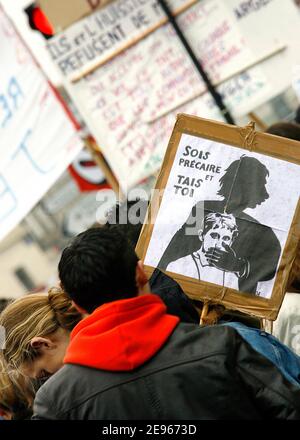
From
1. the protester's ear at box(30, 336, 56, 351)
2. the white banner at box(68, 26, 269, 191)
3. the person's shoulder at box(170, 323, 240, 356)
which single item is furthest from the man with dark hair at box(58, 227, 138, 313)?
the white banner at box(68, 26, 269, 191)

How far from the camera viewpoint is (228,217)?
2.33 meters

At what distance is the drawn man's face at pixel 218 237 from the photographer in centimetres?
231

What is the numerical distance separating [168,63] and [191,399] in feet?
12.0

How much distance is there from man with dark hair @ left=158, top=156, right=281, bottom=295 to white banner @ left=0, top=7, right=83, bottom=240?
2945 mm

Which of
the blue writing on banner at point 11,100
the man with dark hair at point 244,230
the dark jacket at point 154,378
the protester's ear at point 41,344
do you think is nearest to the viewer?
the dark jacket at point 154,378

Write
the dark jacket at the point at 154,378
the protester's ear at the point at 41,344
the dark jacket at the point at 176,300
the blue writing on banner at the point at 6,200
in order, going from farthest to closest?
the blue writing on banner at the point at 6,200 < the protester's ear at the point at 41,344 < the dark jacket at the point at 176,300 < the dark jacket at the point at 154,378

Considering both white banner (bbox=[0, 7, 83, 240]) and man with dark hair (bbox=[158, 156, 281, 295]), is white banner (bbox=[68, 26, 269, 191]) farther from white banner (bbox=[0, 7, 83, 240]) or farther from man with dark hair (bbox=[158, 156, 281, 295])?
man with dark hair (bbox=[158, 156, 281, 295])

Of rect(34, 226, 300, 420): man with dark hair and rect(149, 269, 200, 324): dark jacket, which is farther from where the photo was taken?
rect(149, 269, 200, 324): dark jacket

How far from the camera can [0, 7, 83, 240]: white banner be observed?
17.1 feet

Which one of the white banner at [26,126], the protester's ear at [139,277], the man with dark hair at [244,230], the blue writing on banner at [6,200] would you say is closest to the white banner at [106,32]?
the white banner at [26,126]

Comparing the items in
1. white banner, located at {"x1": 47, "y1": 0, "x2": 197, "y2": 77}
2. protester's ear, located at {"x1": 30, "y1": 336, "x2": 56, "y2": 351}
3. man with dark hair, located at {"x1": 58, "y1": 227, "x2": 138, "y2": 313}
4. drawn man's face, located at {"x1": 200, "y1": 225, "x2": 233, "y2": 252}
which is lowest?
protester's ear, located at {"x1": 30, "y1": 336, "x2": 56, "y2": 351}

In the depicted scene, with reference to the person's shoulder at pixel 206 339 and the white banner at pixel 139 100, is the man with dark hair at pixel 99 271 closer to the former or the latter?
the person's shoulder at pixel 206 339

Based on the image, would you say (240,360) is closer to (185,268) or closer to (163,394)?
(163,394)
